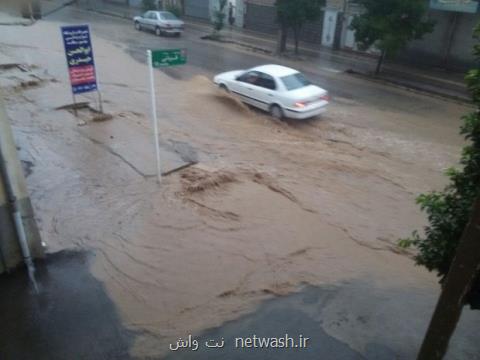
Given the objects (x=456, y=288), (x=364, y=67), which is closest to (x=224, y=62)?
(x=364, y=67)

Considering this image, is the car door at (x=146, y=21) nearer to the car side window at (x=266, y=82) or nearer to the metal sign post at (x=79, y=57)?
the car side window at (x=266, y=82)

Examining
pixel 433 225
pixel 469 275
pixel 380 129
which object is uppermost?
pixel 469 275

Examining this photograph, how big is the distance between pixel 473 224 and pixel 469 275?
0.39 metres

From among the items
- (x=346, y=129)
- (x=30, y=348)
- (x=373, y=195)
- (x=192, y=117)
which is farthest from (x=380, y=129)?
(x=30, y=348)

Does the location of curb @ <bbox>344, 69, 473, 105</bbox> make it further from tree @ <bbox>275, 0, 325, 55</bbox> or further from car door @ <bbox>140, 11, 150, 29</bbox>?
car door @ <bbox>140, 11, 150, 29</bbox>

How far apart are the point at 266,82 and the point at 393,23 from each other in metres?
8.05

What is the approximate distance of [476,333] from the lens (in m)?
5.31

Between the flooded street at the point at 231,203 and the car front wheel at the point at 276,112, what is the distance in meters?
0.24

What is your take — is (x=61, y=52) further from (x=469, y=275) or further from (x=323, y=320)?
(x=469, y=275)

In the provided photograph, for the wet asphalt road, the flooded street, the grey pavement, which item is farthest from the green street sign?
the wet asphalt road

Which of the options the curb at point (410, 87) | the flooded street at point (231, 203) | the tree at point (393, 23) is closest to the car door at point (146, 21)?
the flooded street at point (231, 203)

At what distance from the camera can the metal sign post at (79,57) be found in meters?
10.9

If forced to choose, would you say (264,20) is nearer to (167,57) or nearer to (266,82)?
(266,82)

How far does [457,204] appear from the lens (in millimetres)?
3953
